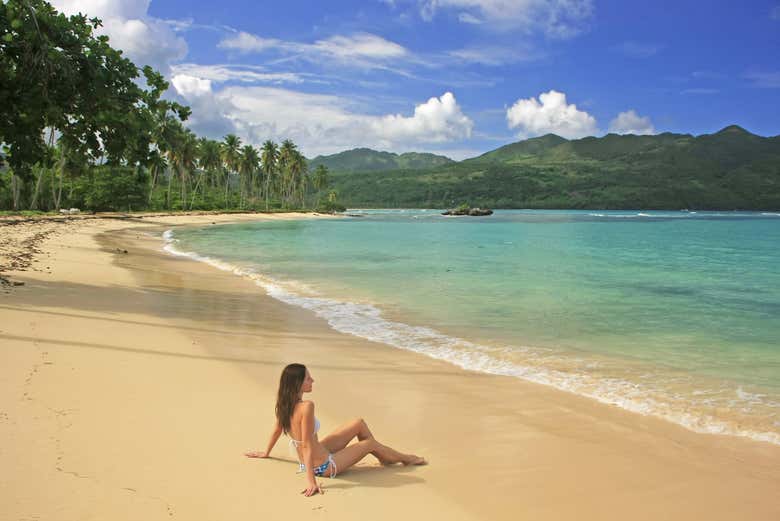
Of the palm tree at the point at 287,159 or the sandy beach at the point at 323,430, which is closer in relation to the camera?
the sandy beach at the point at 323,430

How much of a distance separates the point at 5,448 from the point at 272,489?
81.4 inches

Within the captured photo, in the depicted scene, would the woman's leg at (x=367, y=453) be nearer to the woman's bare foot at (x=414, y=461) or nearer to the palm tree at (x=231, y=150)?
the woman's bare foot at (x=414, y=461)

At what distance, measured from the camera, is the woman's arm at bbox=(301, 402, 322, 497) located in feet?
13.7

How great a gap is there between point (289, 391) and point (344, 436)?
626mm

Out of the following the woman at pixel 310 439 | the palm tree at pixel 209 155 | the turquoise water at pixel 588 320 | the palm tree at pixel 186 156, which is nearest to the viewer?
the woman at pixel 310 439

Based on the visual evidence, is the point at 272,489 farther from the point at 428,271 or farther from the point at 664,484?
the point at 428,271

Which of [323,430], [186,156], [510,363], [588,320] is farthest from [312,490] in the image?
[186,156]

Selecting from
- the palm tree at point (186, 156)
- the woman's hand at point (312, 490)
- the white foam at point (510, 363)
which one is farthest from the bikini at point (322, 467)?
the palm tree at point (186, 156)

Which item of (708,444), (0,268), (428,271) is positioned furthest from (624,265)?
(0,268)

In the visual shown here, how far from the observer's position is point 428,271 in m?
24.0

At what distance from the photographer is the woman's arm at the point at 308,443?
13.7ft

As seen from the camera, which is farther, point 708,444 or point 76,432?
point 708,444

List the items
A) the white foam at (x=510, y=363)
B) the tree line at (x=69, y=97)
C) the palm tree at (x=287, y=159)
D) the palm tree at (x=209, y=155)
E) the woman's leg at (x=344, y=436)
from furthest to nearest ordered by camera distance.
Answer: the palm tree at (x=287, y=159), the palm tree at (x=209, y=155), the tree line at (x=69, y=97), the white foam at (x=510, y=363), the woman's leg at (x=344, y=436)

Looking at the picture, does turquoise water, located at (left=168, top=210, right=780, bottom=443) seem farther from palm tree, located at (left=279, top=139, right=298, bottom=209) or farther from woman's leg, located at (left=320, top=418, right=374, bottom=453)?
palm tree, located at (left=279, top=139, right=298, bottom=209)
